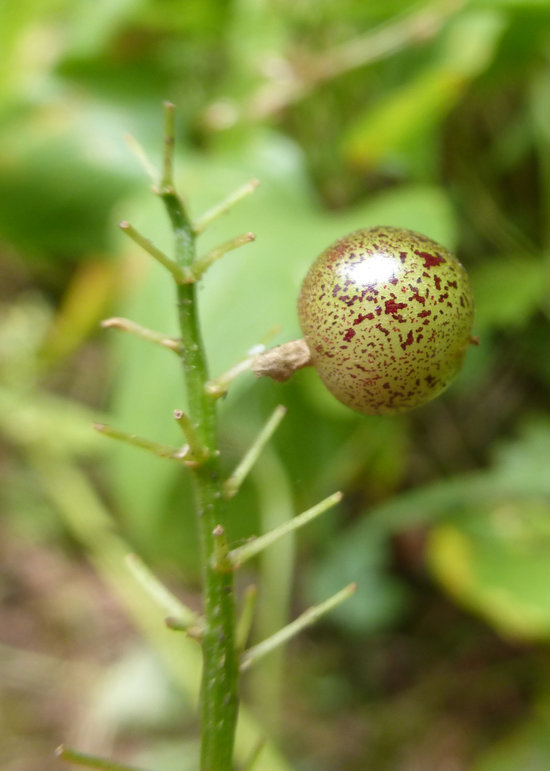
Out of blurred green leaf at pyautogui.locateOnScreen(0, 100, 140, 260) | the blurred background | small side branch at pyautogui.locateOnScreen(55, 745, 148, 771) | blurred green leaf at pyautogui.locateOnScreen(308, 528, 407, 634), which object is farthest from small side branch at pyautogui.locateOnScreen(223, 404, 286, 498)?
blurred green leaf at pyautogui.locateOnScreen(0, 100, 140, 260)

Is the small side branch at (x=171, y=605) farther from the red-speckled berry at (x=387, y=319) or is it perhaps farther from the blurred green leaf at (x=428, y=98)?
the blurred green leaf at (x=428, y=98)

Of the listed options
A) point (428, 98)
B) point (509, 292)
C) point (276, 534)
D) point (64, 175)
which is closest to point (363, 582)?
point (509, 292)

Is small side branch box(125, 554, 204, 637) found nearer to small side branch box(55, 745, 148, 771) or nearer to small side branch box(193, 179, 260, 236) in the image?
small side branch box(55, 745, 148, 771)

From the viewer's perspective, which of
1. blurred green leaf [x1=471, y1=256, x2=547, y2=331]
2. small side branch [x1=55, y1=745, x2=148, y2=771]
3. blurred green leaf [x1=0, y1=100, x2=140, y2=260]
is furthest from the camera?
blurred green leaf [x1=0, y1=100, x2=140, y2=260]

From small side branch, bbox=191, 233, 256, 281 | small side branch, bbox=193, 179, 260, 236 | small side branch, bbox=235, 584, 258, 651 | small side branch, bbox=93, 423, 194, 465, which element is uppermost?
small side branch, bbox=193, 179, 260, 236

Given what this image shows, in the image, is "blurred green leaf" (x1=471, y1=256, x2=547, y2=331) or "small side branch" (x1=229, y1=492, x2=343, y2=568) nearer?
"small side branch" (x1=229, y1=492, x2=343, y2=568)

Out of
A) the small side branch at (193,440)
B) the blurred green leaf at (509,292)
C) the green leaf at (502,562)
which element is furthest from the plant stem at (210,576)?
the blurred green leaf at (509,292)

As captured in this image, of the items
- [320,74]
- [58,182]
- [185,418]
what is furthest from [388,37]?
[185,418]
